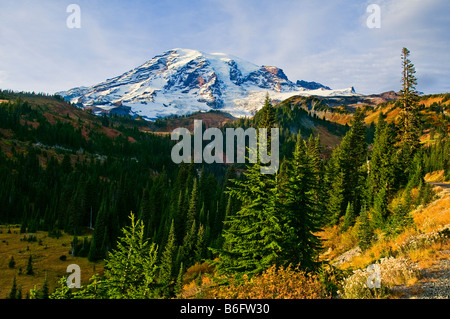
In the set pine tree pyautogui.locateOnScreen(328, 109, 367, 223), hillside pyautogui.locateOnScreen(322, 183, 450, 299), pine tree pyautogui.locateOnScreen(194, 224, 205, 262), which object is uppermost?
pine tree pyautogui.locateOnScreen(328, 109, 367, 223)

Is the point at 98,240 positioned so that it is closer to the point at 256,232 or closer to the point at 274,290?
the point at 256,232

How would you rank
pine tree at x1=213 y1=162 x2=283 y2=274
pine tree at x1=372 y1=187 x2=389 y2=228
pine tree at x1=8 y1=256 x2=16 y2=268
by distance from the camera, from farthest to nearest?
pine tree at x1=8 y1=256 x2=16 y2=268, pine tree at x1=372 y1=187 x2=389 y2=228, pine tree at x1=213 y1=162 x2=283 y2=274

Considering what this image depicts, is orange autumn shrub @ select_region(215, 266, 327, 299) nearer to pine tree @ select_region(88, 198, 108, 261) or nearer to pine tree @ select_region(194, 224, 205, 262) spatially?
pine tree @ select_region(194, 224, 205, 262)

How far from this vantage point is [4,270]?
53.1 meters

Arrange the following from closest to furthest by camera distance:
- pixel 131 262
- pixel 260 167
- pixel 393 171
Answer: pixel 131 262, pixel 260 167, pixel 393 171

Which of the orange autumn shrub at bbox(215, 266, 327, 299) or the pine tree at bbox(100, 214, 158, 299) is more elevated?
the orange autumn shrub at bbox(215, 266, 327, 299)

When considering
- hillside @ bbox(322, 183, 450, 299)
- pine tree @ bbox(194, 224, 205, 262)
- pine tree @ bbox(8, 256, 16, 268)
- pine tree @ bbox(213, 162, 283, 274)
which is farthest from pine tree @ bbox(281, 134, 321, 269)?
pine tree @ bbox(8, 256, 16, 268)

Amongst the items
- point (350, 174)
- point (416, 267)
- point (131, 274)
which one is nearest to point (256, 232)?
point (131, 274)

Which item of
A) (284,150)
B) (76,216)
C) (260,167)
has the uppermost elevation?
(284,150)

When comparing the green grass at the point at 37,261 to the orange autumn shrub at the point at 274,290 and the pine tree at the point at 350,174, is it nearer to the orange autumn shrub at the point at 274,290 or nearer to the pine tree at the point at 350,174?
the pine tree at the point at 350,174

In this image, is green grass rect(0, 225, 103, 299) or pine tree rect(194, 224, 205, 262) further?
pine tree rect(194, 224, 205, 262)
